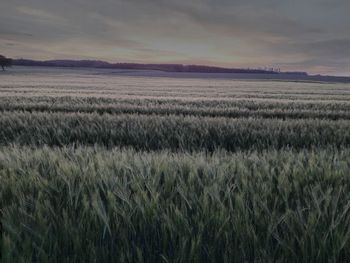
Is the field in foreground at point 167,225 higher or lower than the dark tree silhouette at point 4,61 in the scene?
lower

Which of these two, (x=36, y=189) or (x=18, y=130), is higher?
(x=36, y=189)

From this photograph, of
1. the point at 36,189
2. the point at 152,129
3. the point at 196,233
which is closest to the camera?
the point at 196,233

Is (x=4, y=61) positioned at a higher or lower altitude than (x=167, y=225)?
higher

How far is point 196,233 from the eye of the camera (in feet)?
4.93

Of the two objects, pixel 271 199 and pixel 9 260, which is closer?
pixel 9 260

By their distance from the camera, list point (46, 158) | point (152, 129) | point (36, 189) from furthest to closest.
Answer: point (152, 129)
point (46, 158)
point (36, 189)

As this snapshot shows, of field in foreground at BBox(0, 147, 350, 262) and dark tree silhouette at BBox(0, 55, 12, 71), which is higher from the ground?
dark tree silhouette at BBox(0, 55, 12, 71)

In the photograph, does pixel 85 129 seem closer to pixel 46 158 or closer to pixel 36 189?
pixel 46 158

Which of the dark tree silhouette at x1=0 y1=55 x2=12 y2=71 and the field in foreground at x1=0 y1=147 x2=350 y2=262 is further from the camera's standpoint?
the dark tree silhouette at x1=0 y1=55 x2=12 y2=71

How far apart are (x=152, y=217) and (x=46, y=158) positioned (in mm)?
1478

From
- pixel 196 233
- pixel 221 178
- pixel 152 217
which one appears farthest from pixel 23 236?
pixel 221 178

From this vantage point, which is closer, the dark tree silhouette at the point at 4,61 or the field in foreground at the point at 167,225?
A: the field in foreground at the point at 167,225

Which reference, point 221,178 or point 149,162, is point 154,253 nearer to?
point 221,178

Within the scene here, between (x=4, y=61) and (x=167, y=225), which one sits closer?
(x=167, y=225)
